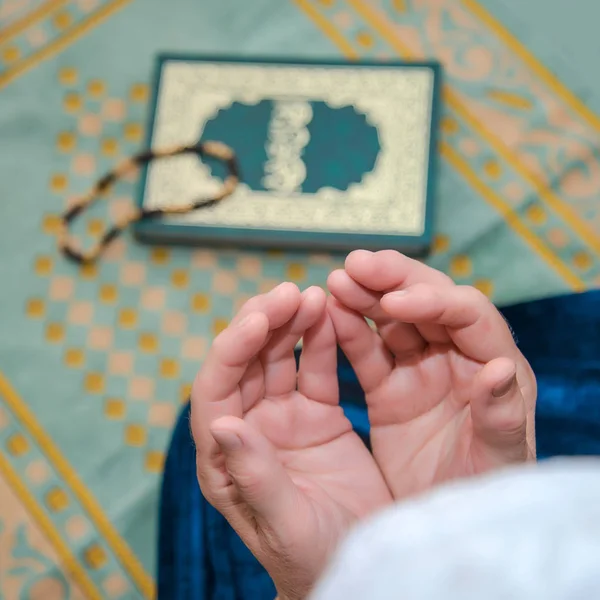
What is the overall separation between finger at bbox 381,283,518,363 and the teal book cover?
247 millimetres

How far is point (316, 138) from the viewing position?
2.08ft

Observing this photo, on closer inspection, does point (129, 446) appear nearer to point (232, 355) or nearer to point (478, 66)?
point (232, 355)

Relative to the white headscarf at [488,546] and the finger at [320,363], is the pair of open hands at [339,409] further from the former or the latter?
the white headscarf at [488,546]

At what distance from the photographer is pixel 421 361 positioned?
39cm

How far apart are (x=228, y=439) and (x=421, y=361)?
140 mm

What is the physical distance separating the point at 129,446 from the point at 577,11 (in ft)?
1.95

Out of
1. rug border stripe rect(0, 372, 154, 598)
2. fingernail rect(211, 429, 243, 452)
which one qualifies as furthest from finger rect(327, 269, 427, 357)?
rug border stripe rect(0, 372, 154, 598)

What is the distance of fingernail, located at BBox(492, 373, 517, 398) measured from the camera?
29 cm

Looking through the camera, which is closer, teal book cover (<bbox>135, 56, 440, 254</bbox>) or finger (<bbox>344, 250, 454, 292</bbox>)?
finger (<bbox>344, 250, 454, 292</bbox>)

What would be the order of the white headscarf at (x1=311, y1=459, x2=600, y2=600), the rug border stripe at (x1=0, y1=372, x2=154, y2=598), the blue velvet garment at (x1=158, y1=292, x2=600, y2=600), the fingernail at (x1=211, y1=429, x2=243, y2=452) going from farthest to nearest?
1. the rug border stripe at (x1=0, y1=372, x2=154, y2=598)
2. the blue velvet garment at (x1=158, y1=292, x2=600, y2=600)
3. the fingernail at (x1=211, y1=429, x2=243, y2=452)
4. the white headscarf at (x1=311, y1=459, x2=600, y2=600)

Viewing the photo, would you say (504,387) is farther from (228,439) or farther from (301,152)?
(301,152)

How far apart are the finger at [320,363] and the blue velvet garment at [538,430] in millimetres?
86

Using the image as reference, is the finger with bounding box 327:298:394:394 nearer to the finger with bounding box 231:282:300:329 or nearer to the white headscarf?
the finger with bounding box 231:282:300:329

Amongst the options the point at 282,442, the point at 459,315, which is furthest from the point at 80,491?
the point at 459,315
